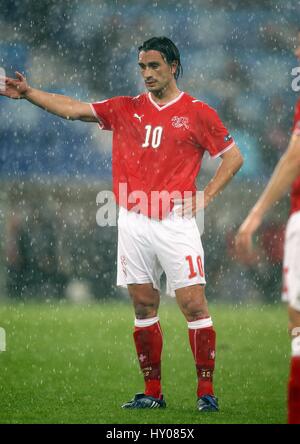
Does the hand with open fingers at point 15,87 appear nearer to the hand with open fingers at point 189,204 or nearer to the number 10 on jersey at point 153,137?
the number 10 on jersey at point 153,137

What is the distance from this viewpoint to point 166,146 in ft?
18.0

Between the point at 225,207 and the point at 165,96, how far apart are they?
6.88m

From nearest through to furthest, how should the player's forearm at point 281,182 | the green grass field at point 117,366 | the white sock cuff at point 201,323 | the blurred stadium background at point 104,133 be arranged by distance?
the player's forearm at point 281,182, the green grass field at point 117,366, the white sock cuff at point 201,323, the blurred stadium background at point 104,133

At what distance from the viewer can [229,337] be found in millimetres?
9125

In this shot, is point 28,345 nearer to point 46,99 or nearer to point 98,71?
point 46,99

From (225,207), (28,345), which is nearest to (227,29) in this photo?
(225,207)

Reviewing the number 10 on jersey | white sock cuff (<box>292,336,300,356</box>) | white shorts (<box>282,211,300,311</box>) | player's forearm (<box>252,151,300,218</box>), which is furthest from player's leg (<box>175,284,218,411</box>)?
player's forearm (<box>252,151,300,218</box>)

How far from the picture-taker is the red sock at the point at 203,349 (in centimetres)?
539

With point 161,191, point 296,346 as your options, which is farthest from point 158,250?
point 296,346

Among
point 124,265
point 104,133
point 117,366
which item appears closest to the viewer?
point 124,265

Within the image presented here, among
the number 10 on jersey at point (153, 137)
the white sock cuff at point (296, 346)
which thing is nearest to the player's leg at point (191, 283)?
the number 10 on jersey at point (153, 137)

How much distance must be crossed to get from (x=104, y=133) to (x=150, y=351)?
7877 mm

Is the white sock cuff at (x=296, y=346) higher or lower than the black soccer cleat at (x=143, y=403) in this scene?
higher

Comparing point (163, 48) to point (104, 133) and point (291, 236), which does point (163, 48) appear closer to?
point (291, 236)
